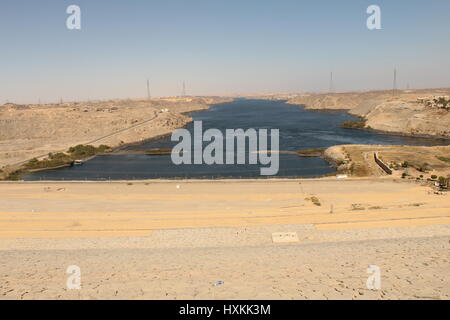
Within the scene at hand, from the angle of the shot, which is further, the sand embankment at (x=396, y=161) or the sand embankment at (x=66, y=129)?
the sand embankment at (x=66, y=129)

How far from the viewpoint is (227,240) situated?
70.7 ft

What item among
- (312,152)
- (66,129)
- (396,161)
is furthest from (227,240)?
(66,129)

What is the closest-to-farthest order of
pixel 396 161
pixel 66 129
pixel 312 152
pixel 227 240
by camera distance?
pixel 227 240 < pixel 396 161 < pixel 312 152 < pixel 66 129

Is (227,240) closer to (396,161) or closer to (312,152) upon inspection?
(396,161)

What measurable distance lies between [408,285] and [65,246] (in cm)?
1905

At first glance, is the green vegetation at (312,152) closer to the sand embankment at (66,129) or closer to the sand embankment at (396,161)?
the sand embankment at (396,161)

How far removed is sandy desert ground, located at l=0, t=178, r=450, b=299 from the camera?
14938mm

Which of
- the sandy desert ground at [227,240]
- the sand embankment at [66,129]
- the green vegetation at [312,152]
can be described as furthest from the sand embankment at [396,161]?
the sand embankment at [66,129]

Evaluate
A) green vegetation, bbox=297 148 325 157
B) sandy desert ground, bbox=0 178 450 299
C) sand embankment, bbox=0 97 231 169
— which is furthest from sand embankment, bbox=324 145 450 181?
sand embankment, bbox=0 97 231 169

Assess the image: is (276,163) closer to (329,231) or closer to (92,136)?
(329,231)

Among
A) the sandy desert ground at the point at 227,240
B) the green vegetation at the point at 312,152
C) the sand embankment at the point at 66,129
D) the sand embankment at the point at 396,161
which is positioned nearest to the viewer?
the sandy desert ground at the point at 227,240

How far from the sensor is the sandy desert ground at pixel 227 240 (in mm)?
14938

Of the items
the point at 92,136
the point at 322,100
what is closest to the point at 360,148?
the point at 92,136

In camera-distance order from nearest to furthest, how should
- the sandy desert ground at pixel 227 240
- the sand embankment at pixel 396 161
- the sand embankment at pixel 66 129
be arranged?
the sandy desert ground at pixel 227 240 < the sand embankment at pixel 396 161 < the sand embankment at pixel 66 129
